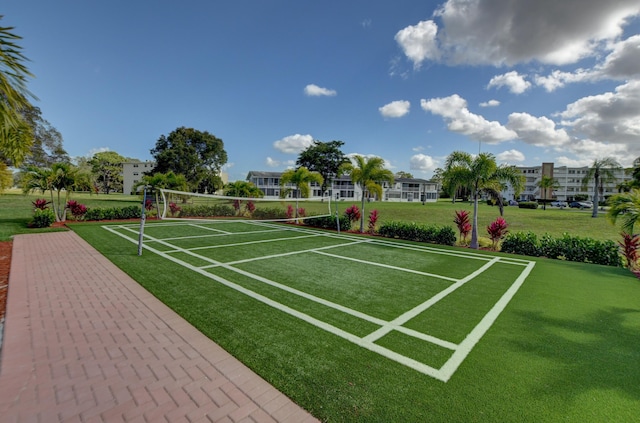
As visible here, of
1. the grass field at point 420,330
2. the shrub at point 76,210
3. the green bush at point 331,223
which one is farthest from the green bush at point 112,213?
the green bush at point 331,223

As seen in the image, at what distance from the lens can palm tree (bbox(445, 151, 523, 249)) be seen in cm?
1226

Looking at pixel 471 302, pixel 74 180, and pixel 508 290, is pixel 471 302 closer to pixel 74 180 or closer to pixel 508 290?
pixel 508 290

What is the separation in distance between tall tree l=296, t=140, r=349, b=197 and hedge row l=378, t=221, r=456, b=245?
45084mm

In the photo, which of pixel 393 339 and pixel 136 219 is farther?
pixel 136 219

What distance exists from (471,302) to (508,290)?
5.32ft

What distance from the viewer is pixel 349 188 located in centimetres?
6450

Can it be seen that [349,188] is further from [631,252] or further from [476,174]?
[631,252]

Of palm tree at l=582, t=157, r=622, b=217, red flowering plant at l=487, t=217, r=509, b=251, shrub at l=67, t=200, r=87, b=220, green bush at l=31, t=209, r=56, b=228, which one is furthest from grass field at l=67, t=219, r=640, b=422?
palm tree at l=582, t=157, r=622, b=217

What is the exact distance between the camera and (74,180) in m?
15.8

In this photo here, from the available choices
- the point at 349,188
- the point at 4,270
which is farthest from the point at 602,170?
the point at 4,270

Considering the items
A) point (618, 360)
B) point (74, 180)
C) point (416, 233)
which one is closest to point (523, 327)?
point (618, 360)

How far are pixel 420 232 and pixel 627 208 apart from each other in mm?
7483

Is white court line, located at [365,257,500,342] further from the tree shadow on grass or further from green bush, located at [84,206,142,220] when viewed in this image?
green bush, located at [84,206,142,220]

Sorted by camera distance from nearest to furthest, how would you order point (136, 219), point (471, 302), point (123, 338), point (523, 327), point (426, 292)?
1. point (123, 338)
2. point (523, 327)
3. point (471, 302)
4. point (426, 292)
5. point (136, 219)
